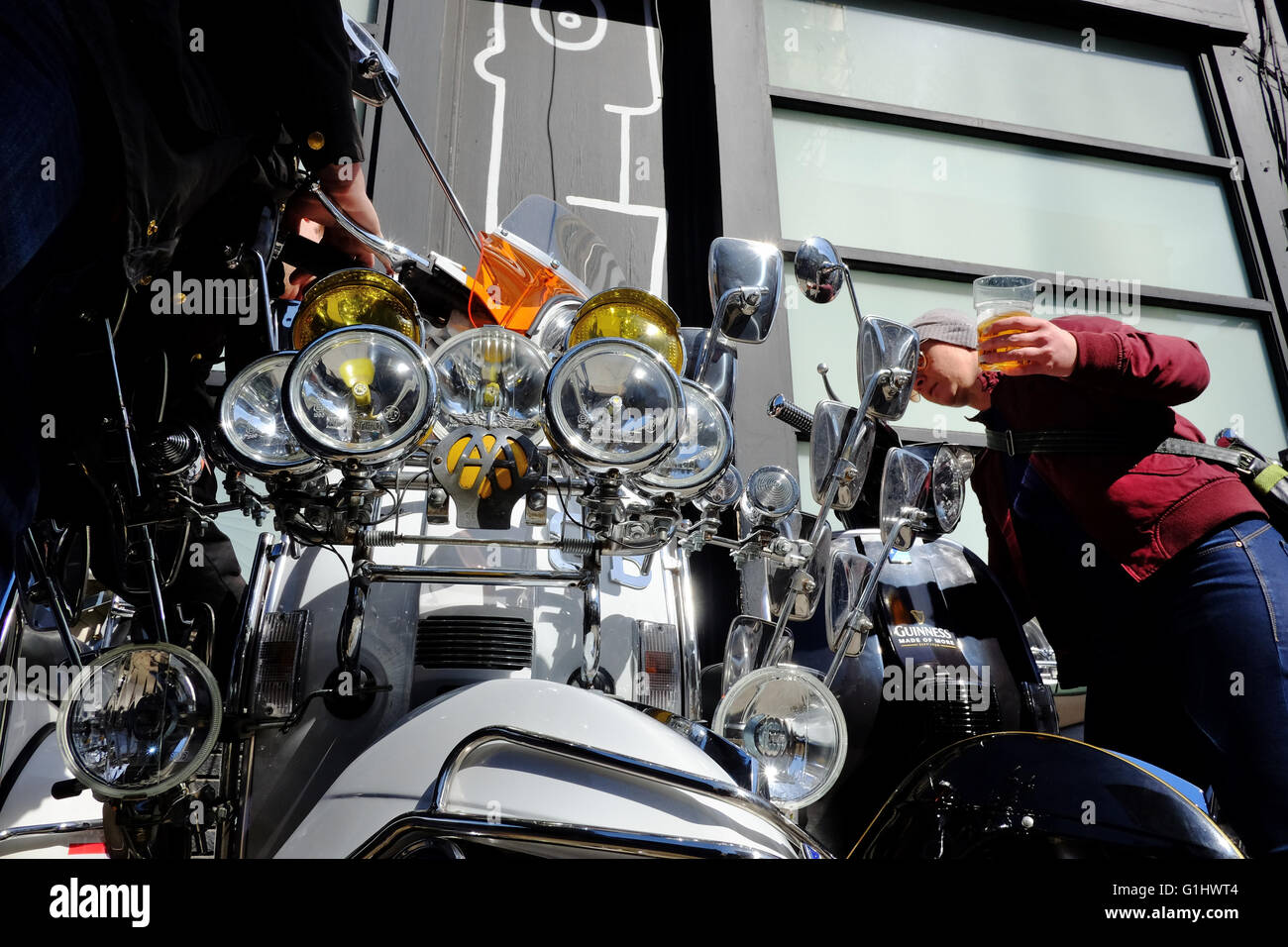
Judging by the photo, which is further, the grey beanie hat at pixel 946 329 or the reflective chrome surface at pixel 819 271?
the grey beanie hat at pixel 946 329

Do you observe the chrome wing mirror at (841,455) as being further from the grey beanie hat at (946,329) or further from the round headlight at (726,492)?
the grey beanie hat at (946,329)

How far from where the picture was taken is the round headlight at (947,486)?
1674 mm

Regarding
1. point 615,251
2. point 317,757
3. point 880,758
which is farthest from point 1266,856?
point 615,251

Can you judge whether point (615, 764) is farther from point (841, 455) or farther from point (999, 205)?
point (999, 205)

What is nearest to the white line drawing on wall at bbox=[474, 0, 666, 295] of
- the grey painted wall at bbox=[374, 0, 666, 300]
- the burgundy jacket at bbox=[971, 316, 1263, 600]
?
the grey painted wall at bbox=[374, 0, 666, 300]

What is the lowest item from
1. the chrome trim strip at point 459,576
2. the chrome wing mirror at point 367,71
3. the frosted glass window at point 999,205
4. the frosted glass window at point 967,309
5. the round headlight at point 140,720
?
the round headlight at point 140,720

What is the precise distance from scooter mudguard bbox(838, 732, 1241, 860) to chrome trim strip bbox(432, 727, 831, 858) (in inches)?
10.1

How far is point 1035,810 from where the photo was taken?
1017 millimetres

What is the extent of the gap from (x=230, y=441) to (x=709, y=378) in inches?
35.7

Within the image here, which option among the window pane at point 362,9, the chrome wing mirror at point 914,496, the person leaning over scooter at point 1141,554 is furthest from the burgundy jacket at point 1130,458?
the window pane at point 362,9

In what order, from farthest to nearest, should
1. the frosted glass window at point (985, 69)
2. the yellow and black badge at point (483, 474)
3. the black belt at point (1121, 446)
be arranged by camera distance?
the frosted glass window at point (985, 69)
the black belt at point (1121, 446)
the yellow and black badge at point (483, 474)

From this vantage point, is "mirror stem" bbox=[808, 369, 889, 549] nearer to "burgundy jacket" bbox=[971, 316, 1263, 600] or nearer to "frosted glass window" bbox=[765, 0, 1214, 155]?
"burgundy jacket" bbox=[971, 316, 1263, 600]

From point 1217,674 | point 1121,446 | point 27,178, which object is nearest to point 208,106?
point 27,178
